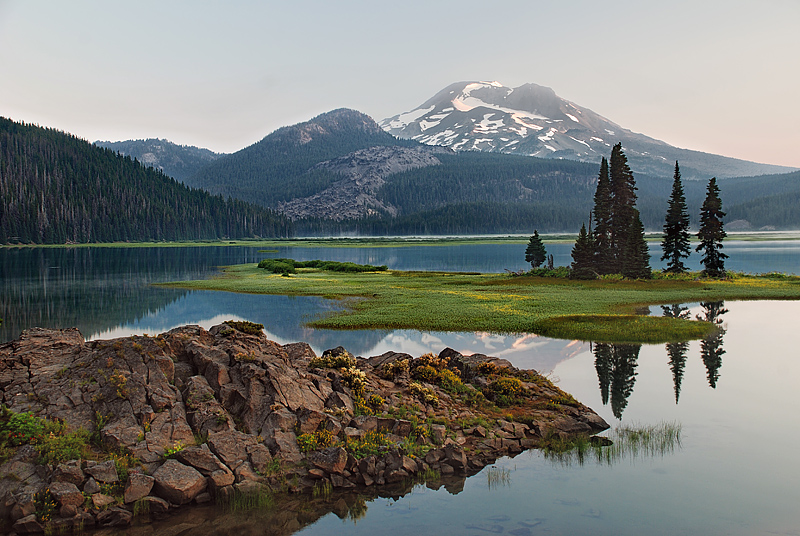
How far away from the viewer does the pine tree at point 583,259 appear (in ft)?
224

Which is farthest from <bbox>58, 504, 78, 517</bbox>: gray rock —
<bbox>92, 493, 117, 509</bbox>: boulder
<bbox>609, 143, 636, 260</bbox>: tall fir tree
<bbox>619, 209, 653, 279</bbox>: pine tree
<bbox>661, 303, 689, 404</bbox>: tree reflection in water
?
<bbox>609, 143, 636, 260</bbox>: tall fir tree

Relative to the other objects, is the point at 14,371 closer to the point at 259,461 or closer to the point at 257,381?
the point at 257,381

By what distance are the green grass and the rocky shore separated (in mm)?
16695

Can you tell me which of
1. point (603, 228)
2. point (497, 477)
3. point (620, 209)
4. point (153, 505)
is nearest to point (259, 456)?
point (153, 505)

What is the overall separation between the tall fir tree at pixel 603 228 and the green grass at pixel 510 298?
27.7ft

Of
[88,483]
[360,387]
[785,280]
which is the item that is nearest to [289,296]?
[360,387]

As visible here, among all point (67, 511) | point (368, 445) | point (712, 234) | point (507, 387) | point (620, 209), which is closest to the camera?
point (67, 511)

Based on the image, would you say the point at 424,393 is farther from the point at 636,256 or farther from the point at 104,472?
the point at 636,256

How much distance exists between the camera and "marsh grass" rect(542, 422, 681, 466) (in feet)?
53.3

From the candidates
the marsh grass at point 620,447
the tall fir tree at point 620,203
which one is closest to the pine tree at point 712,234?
the tall fir tree at point 620,203

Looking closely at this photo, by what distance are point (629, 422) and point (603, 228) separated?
2455 inches

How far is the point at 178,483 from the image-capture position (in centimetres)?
1327

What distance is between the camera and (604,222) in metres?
78.1

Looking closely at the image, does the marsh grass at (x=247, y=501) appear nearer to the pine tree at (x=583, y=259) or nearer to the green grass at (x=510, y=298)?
the green grass at (x=510, y=298)
